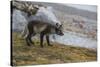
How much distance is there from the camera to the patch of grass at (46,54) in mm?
2168

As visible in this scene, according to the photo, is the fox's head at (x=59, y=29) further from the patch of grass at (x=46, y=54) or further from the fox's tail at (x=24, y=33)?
the fox's tail at (x=24, y=33)

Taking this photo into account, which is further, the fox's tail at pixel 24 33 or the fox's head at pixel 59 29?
the fox's head at pixel 59 29

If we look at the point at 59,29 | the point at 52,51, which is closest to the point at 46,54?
the point at 52,51

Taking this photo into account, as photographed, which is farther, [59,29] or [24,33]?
[59,29]

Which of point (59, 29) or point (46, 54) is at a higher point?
point (59, 29)

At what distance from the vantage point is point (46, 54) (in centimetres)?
227

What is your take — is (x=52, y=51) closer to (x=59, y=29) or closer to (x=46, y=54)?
(x=46, y=54)

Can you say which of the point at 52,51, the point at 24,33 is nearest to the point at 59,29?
the point at 52,51

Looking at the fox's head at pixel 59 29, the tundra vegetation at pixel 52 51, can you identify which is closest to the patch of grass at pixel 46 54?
the tundra vegetation at pixel 52 51

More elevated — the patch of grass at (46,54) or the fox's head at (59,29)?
the fox's head at (59,29)

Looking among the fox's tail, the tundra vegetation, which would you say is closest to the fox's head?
the tundra vegetation

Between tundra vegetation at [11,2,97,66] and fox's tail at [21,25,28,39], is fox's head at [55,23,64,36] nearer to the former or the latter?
tundra vegetation at [11,2,97,66]
